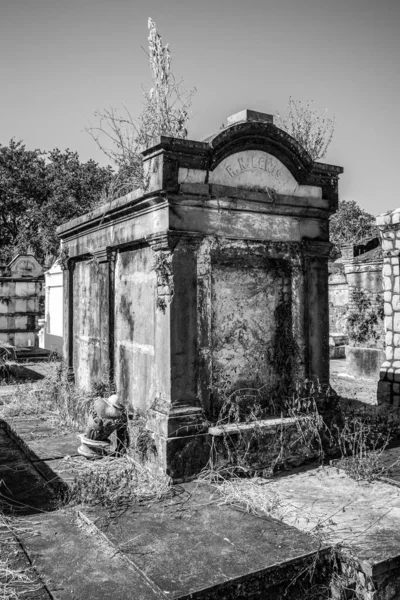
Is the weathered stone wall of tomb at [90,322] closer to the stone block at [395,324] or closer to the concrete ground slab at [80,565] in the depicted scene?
the concrete ground slab at [80,565]

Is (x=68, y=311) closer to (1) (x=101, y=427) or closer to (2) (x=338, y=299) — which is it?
(1) (x=101, y=427)

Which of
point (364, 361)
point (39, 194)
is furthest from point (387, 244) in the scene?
point (39, 194)

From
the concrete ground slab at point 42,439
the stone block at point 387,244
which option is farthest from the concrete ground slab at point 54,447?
the stone block at point 387,244

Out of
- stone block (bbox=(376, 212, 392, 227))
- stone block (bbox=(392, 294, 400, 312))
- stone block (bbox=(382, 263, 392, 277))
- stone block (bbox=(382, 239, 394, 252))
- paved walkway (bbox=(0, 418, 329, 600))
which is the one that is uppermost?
stone block (bbox=(376, 212, 392, 227))

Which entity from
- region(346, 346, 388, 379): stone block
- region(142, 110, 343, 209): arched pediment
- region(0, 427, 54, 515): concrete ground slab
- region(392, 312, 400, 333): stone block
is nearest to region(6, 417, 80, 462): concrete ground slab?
region(0, 427, 54, 515): concrete ground slab

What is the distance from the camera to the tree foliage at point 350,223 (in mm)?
43094

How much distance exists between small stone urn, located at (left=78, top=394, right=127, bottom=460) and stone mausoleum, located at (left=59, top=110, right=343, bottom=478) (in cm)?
37

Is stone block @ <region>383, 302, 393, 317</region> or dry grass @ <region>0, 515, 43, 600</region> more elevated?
stone block @ <region>383, 302, 393, 317</region>

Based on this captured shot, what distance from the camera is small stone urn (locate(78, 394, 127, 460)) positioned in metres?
5.21

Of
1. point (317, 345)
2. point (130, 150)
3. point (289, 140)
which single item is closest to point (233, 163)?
point (289, 140)

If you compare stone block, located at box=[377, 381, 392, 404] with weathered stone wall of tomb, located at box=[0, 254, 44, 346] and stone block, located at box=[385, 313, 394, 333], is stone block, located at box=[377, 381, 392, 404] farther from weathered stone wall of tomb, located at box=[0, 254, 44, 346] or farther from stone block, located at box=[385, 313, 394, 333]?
weathered stone wall of tomb, located at box=[0, 254, 44, 346]

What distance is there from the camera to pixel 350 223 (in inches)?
1849

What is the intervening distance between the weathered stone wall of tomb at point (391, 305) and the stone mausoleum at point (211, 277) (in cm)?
243

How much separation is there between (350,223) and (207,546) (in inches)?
1828
